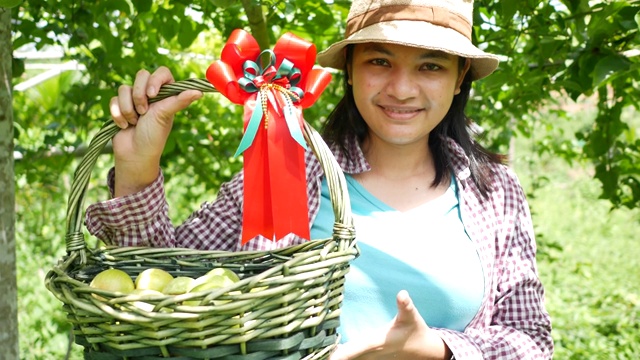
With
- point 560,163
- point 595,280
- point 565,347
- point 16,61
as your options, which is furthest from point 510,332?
point 560,163

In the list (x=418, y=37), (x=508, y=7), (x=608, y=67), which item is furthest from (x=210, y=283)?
(x=608, y=67)

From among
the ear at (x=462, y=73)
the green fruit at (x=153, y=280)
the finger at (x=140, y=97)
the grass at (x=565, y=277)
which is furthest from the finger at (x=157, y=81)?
the grass at (x=565, y=277)

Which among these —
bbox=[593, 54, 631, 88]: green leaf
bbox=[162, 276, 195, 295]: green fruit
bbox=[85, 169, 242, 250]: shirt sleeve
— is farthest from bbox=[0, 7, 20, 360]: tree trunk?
bbox=[593, 54, 631, 88]: green leaf

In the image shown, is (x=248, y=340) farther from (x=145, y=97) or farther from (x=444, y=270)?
(x=444, y=270)

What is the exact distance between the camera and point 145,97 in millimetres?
1408

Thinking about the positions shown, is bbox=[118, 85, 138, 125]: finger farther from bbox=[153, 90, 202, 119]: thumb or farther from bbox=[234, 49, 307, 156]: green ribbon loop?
bbox=[234, 49, 307, 156]: green ribbon loop

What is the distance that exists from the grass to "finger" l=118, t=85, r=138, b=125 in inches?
58.0

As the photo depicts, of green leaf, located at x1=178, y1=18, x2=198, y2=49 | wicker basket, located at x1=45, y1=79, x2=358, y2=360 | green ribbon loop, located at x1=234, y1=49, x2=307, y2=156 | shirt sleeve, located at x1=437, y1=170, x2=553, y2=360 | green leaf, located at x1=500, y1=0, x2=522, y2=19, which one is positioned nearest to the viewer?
wicker basket, located at x1=45, y1=79, x2=358, y2=360

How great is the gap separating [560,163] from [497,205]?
852 centimetres

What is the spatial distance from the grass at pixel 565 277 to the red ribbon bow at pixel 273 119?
1.59 metres

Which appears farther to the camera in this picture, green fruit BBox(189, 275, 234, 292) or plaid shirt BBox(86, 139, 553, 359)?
plaid shirt BBox(86, 139, 553, 359)

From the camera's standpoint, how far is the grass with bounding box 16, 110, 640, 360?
404 centimetres

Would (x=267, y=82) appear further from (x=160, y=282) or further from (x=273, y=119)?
(x=160, y=282)

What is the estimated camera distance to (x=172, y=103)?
1404mm
